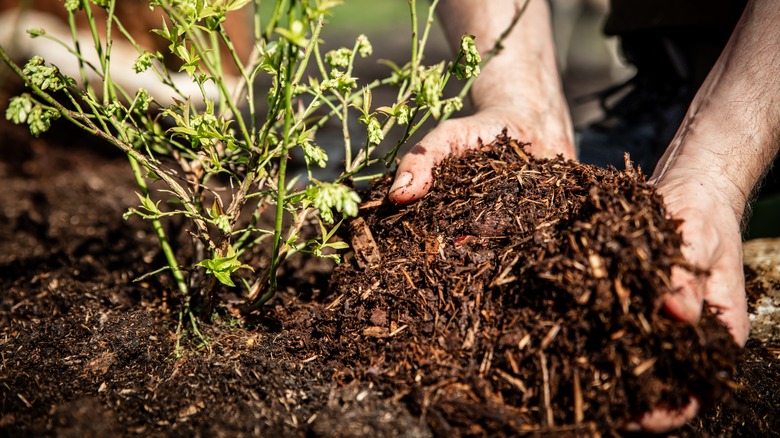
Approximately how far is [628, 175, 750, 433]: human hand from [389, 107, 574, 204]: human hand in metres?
0.74

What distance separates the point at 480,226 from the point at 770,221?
11.4 feet

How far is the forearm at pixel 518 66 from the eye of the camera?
2.65 m

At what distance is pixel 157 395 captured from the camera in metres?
1.54

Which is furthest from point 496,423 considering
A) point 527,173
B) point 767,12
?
point 767,12

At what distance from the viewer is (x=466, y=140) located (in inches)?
80.9

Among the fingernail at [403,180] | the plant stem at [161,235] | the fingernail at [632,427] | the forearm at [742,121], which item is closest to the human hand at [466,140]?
the fingernail at [403,180]

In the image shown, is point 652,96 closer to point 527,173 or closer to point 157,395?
point 527,173

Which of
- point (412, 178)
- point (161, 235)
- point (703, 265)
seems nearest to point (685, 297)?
point (703, 265)

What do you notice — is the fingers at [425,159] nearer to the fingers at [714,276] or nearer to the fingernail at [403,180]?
the fingernail at [403,180]

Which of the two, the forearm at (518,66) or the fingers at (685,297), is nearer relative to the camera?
the fingers at (685,297)

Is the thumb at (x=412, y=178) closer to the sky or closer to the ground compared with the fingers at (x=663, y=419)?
closer to the sky

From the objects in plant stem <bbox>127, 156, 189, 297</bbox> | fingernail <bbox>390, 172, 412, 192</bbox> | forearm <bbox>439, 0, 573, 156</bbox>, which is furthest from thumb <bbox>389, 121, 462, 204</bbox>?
plant stem <bbox>127, 156, 189, 297</bbox>

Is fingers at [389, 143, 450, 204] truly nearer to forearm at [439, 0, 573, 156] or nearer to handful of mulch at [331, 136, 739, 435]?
handful of mulch at [331, 136, 739, 435]

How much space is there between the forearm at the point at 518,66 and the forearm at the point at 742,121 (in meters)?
0.78
